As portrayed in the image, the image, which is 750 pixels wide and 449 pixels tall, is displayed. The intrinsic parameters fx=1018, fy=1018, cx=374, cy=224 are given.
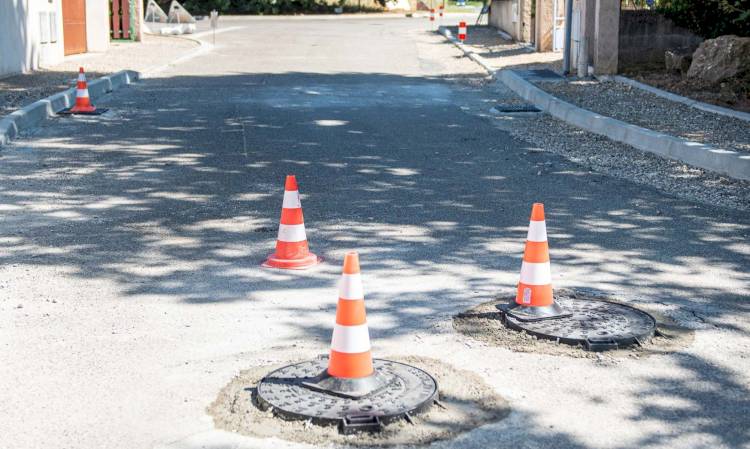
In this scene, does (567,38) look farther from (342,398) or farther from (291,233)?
(342,398)

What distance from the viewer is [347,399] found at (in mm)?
4547

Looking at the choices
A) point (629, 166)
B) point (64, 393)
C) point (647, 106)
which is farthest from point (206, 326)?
point (647, 106)

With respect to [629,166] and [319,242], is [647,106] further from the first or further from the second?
[319,242]

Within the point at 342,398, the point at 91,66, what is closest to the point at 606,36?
the point at 91,66

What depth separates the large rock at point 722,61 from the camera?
15867 millimetres

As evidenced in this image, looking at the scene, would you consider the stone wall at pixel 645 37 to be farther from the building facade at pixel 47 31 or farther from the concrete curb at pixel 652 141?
the building facade at pixel 47 31

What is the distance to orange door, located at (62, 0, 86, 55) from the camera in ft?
84.2

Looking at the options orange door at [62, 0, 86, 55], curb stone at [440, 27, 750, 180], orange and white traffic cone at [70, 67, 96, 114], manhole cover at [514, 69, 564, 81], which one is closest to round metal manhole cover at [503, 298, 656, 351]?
curb stone at [440, 27, 750, 180]

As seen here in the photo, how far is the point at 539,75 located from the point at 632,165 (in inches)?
376

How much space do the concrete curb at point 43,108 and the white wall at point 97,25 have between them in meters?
8.40

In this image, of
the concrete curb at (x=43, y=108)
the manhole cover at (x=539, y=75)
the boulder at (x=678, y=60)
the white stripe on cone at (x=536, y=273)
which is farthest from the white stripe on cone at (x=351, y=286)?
the manhole cover at (x=539, y=75)

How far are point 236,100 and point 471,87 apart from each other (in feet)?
16.2

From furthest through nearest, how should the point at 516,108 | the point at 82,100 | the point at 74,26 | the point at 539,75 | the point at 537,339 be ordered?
the point at 74,26, the point at 539,75, the point at 516,108, the point at 82,100, the point at 537,339

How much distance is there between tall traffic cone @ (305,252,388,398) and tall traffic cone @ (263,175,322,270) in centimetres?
231
